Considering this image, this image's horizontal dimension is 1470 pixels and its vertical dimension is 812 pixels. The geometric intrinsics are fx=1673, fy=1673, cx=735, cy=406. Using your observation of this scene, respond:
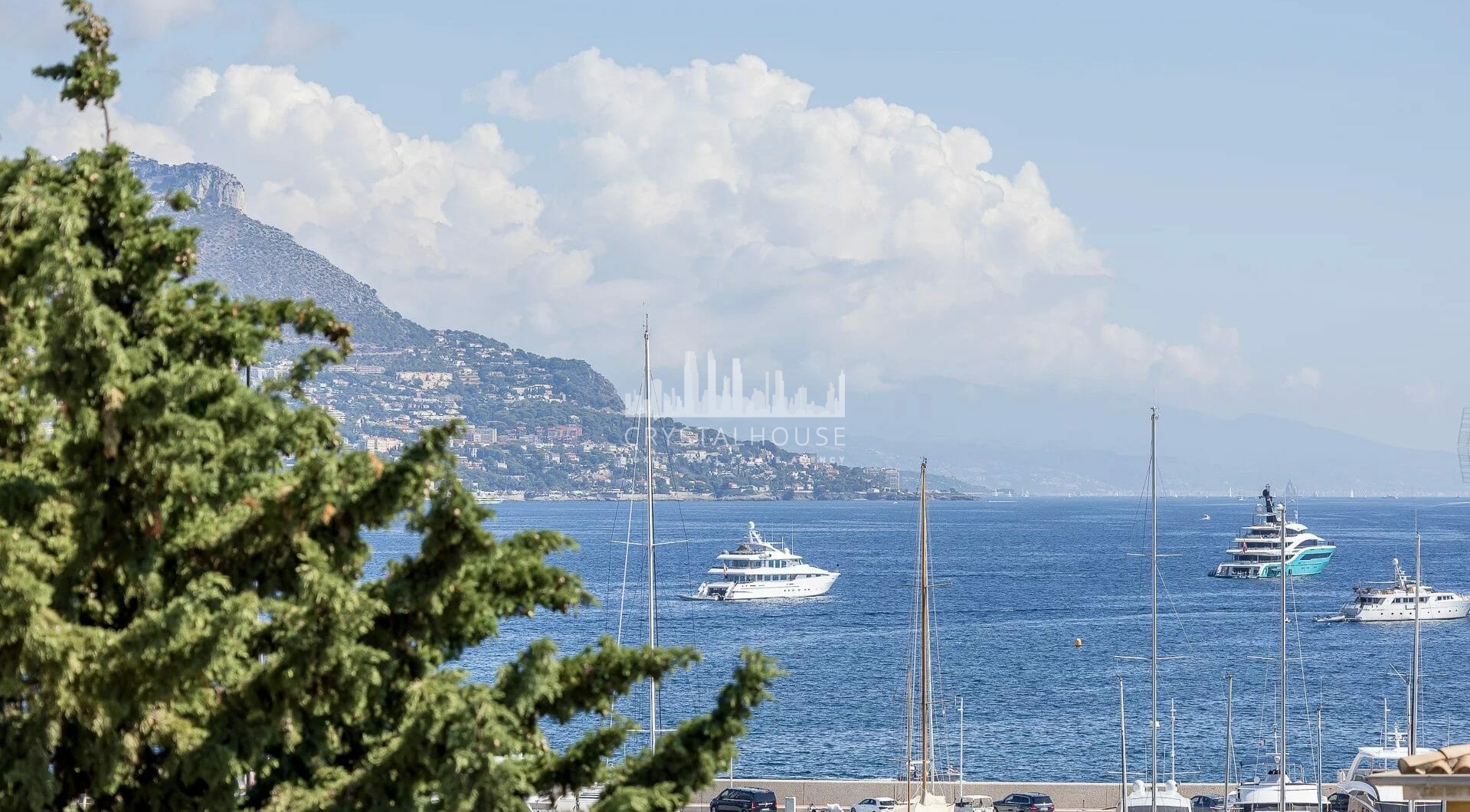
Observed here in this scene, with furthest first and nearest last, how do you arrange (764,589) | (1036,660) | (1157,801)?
(764,589) < (1036,660) < (1157,801)

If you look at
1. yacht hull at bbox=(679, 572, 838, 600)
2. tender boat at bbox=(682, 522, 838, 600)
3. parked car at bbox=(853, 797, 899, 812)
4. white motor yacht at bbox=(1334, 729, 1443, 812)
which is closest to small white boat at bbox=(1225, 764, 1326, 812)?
white motor yacht at bbox=(1334, 729, 1443, 812)

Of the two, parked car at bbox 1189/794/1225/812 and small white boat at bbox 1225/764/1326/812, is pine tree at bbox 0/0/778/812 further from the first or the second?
small white boat at bbox 1225/764/1326/812

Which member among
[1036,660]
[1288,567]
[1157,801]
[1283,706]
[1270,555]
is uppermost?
[1283,706]

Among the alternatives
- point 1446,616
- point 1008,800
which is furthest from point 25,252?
point 1446,616

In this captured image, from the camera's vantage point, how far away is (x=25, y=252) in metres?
9.59

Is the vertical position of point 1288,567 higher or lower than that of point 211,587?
lower

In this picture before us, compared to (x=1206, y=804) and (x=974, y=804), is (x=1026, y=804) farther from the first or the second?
(x=1206, y=804)

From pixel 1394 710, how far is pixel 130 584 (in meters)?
60.5

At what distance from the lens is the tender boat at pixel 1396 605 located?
304 feet

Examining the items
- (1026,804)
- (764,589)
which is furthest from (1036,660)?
(1026,804)

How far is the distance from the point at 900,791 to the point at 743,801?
3755 millimetres

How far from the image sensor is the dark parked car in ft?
113

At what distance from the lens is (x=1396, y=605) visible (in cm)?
9300

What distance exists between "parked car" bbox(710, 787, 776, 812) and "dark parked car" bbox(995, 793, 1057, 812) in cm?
483
